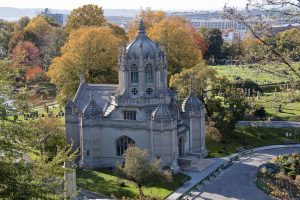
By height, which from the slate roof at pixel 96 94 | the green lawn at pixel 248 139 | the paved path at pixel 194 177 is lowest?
the paved path at pixel 194 177

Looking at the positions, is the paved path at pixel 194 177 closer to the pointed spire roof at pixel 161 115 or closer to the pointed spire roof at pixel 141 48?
the pointed spire roof at pixel 161 115

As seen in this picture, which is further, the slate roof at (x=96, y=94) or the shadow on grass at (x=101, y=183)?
the slate roof at (x=96, y=94)

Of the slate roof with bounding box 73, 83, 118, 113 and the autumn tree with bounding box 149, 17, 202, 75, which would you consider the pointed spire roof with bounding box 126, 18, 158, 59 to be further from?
the autumn tree with bounding box 149, 17, 202, 75

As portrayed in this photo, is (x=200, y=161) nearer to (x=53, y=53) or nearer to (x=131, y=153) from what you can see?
(x=131, y=153)

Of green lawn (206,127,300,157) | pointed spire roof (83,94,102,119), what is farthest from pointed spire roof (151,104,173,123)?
green lawn (206,127,300,157)

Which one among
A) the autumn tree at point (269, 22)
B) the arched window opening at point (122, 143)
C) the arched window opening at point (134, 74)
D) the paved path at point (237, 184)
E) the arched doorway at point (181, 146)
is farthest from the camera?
the arched doorway at point (181, 146)

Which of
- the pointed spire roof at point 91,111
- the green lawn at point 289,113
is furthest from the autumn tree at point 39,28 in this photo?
the pointed spire roof at point 91,111
